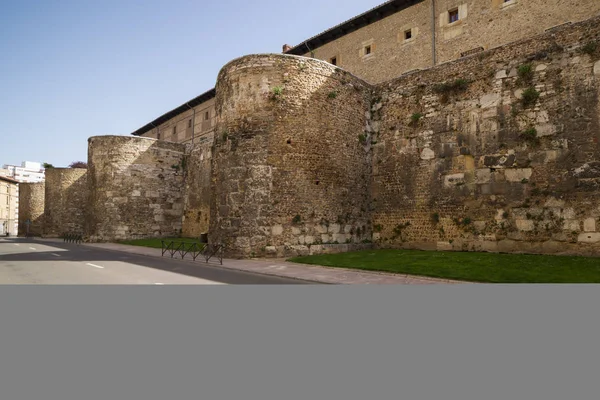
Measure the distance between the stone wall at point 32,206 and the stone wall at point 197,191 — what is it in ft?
75.6

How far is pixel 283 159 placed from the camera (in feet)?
45.5

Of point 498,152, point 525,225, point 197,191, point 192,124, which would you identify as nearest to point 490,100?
point 498,152

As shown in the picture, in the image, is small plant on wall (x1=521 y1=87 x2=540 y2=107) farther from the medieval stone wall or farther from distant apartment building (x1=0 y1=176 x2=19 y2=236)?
distant apartment building (x1=0 y1=176 x2=19 y2=236)

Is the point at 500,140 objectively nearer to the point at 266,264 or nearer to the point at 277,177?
the point at 277,177

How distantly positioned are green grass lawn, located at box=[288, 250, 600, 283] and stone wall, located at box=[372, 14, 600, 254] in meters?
1.13

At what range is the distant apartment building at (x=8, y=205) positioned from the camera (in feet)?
181

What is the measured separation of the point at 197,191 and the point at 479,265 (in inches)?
757

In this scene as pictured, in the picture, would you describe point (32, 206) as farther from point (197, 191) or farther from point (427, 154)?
point (427, 154)

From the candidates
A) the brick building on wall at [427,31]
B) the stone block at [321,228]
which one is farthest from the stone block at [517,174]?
the brick building on wall at [427,31]

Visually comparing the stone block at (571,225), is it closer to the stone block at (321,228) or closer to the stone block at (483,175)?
the stone block at (483,175)

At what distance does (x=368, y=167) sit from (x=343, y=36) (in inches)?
502

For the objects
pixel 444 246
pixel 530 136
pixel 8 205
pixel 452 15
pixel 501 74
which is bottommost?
pixel 444 246

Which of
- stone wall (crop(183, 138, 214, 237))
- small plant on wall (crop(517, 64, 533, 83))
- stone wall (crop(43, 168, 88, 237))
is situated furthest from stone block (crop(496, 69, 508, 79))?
stone wall (crop(43, 168, 88, 237))

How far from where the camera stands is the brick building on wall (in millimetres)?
17188
